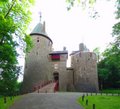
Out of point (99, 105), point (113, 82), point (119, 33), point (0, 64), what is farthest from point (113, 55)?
point (113, 82)

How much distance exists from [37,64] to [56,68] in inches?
191

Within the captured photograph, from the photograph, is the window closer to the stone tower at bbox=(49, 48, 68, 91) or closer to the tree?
the stone tower at bbox=(49, 48, 68, 91)

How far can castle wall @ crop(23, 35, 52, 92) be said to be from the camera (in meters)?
45.5

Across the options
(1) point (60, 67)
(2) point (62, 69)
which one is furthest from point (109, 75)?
(1) point (60, 67)

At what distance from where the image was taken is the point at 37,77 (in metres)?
45.7

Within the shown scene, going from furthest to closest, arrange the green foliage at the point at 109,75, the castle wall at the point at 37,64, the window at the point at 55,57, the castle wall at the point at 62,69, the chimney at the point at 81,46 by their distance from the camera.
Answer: the chimney at the point at 81,46
the green foliage at the point at 109,75
the window at the point at 55,57
the castle wall at the point at 62,69
the castle wall at the point at 37,64

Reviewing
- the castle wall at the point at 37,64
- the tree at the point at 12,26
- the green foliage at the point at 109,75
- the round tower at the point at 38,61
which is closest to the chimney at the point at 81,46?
the green foliage at the point at 109,75

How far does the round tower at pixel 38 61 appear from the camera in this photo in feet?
149

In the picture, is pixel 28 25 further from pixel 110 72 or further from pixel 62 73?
pixel 110 72

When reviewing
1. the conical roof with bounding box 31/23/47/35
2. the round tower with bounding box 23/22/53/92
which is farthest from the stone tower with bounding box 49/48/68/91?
the conical roof with bounding box 31/23/47/35

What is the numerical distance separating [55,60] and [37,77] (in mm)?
6697

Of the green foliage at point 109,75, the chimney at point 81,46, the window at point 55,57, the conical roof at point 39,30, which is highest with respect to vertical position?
the conical roof at point 39,30

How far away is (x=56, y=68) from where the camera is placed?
161ft

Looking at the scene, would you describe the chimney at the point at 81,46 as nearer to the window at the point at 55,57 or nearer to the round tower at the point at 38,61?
the window at the point at 55,57
